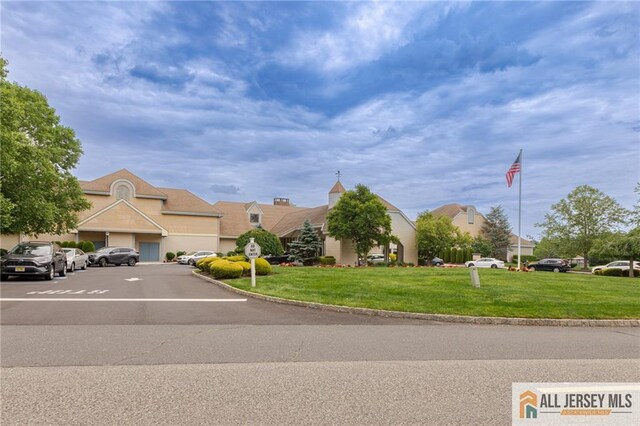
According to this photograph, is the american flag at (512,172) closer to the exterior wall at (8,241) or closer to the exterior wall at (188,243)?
the exterior wall at (188,243)

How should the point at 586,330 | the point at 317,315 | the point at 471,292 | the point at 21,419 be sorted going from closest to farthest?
1. the point at 21,419
2. the point at 586,330
3. the point at 317,315
4. the point at 471,292

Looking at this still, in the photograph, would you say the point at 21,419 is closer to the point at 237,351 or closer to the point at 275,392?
the point at 275,392

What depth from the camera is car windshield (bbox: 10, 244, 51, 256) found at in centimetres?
2141

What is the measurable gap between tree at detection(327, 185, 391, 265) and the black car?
20900mm

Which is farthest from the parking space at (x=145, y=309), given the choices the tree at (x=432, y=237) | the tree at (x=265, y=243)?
the tree at (x=432, y=237)

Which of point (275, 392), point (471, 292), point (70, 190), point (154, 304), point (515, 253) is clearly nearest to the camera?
point (275, 392)

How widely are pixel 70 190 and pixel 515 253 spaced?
215 feet

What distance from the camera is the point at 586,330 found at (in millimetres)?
9992

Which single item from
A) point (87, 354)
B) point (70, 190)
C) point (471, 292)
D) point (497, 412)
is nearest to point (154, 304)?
point (87, 354)

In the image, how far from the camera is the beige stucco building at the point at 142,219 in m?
44.1

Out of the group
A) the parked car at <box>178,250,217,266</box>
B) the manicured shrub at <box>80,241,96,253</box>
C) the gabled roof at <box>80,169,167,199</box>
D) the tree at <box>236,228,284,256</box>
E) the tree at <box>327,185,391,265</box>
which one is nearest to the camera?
the tree at <box>327,185,391,265</box>

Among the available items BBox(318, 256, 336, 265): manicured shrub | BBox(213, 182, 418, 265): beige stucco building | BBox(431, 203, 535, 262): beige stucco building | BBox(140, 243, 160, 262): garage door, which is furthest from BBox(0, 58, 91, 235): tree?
BBox(431, 203, 535, 262): beige stucco building

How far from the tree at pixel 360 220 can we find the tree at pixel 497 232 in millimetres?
36888

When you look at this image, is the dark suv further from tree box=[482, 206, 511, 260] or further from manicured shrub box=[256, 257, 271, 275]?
tree box=[482, 206, 511, 260]
